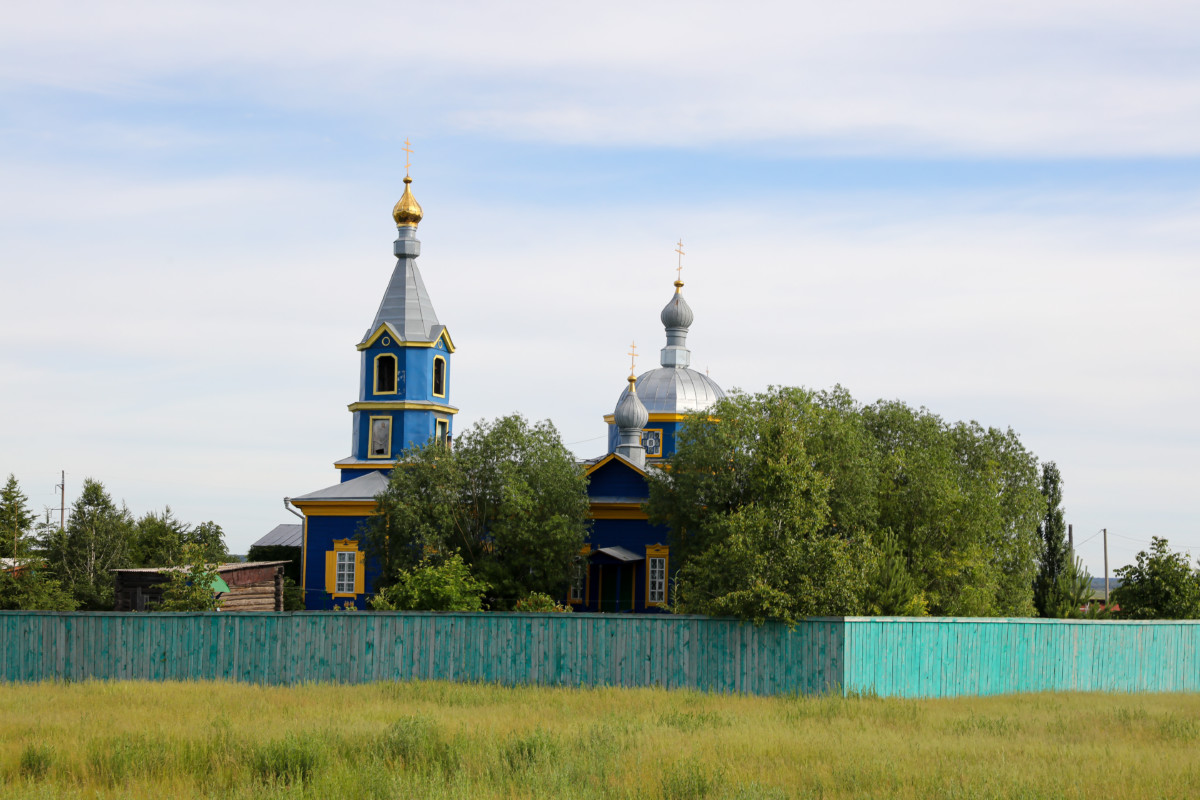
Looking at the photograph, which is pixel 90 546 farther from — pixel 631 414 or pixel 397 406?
pixel 631 414

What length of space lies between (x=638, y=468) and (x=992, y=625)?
59.9 feet

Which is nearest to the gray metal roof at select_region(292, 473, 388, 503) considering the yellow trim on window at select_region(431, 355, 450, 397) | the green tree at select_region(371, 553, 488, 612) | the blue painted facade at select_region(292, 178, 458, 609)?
the blue painted facade at select_region(292, 178, 458, 609)

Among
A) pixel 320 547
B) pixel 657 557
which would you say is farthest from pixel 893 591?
pixel 320 547

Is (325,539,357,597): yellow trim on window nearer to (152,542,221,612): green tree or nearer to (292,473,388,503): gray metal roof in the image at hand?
(292,473,388,503): gray metal roof

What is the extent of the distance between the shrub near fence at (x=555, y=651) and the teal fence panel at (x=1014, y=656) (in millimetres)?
34

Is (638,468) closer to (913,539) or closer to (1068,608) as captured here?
(913,539)

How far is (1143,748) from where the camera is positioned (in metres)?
16.2

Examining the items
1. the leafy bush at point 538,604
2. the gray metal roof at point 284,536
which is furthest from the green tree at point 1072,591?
the gray metal roof at point 284,536

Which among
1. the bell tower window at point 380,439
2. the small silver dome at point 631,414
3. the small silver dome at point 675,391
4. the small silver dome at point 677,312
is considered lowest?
the bell tower window at point 380,439

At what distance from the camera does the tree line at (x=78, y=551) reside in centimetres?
4034

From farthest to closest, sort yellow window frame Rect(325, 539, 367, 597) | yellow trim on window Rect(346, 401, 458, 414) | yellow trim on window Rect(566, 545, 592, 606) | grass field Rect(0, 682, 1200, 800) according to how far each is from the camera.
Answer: yellow trim on window Rect(346, 401, 458, 414) < yellow window frame Rect(325, 539, 367, 597) < yellow trim on window Rect(566, 545, 592, 606) < grass field Rect(0, 682, 1200, 800)

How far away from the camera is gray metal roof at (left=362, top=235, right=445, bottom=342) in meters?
46.2

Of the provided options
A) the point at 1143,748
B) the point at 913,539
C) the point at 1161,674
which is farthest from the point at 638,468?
the point at 1143,748

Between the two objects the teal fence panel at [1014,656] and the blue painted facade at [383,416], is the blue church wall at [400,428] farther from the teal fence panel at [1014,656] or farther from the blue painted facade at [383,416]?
the teal fence panel at [1014,656]
